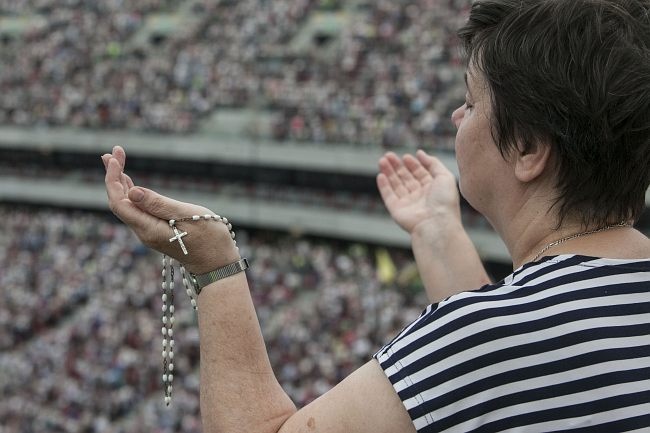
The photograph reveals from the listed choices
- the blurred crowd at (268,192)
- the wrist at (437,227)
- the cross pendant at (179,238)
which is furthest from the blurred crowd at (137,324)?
the cross pendant at (179,238)

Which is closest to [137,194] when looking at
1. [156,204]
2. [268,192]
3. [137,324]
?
[156,204]

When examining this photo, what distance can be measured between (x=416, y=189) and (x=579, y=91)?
1026 mm

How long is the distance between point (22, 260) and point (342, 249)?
7357mm

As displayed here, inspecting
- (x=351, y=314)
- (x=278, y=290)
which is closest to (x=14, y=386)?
(x=278, y=290)

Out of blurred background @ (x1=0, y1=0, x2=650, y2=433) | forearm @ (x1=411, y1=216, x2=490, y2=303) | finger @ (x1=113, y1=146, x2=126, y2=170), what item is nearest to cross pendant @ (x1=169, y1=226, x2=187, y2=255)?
finger @ (x1=113, y1=146, x2=126, y2=170)

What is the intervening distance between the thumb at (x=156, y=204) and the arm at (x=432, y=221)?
0.80 metres

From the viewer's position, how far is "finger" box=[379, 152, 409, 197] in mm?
2312

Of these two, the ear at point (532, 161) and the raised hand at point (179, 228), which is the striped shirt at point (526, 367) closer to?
the ear at point (532, 161)

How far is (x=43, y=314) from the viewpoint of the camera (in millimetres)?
16766

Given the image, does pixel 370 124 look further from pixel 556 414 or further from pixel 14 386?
pixel 556 414

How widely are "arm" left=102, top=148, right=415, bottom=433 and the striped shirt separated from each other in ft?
0.55

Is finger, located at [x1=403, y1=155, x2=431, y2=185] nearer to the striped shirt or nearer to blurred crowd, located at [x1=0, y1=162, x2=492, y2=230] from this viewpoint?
the striped shirt

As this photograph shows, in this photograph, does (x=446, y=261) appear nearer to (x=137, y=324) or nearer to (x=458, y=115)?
(x=458, y=115)

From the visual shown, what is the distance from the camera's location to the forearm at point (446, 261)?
→ 2068 millimetres
